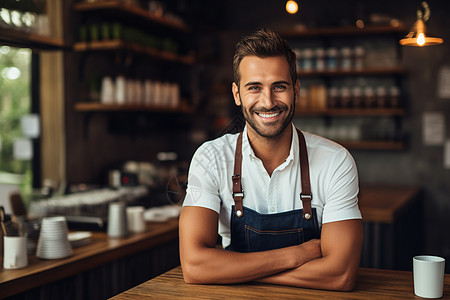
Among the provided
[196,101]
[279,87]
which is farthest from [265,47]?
[196,101]

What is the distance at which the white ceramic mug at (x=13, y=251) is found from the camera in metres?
2.15

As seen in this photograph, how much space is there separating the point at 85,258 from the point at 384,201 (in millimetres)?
2503

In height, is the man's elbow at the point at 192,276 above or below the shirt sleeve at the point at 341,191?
below

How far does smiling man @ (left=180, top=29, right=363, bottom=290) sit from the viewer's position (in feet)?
5.69

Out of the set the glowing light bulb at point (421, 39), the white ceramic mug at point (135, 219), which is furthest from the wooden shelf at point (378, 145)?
the glowing light bulb at point (421, 39)

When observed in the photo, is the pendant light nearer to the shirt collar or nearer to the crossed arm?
the shirt collar

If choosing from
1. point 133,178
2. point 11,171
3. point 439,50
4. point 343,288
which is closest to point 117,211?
point 133,178

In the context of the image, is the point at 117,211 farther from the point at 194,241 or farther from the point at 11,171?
the point at 11,171

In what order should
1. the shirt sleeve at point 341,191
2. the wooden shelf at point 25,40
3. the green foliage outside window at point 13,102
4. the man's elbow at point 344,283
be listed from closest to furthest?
1. the man's elbow at point 344,283
2. the shirt sleeve at point 341,191
3. the wooden shelf at point 25,40
4. the green foliage outside window at point 13,102

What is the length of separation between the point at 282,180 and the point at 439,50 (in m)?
3.82

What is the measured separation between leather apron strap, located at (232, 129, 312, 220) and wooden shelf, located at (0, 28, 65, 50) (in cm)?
117

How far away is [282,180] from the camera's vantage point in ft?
6.37

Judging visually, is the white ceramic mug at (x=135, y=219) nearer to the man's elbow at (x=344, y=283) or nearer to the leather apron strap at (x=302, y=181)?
the leather apron strap at (x=302, y=181)

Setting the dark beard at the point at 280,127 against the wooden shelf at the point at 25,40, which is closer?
the dark beard at the point at 280,127
